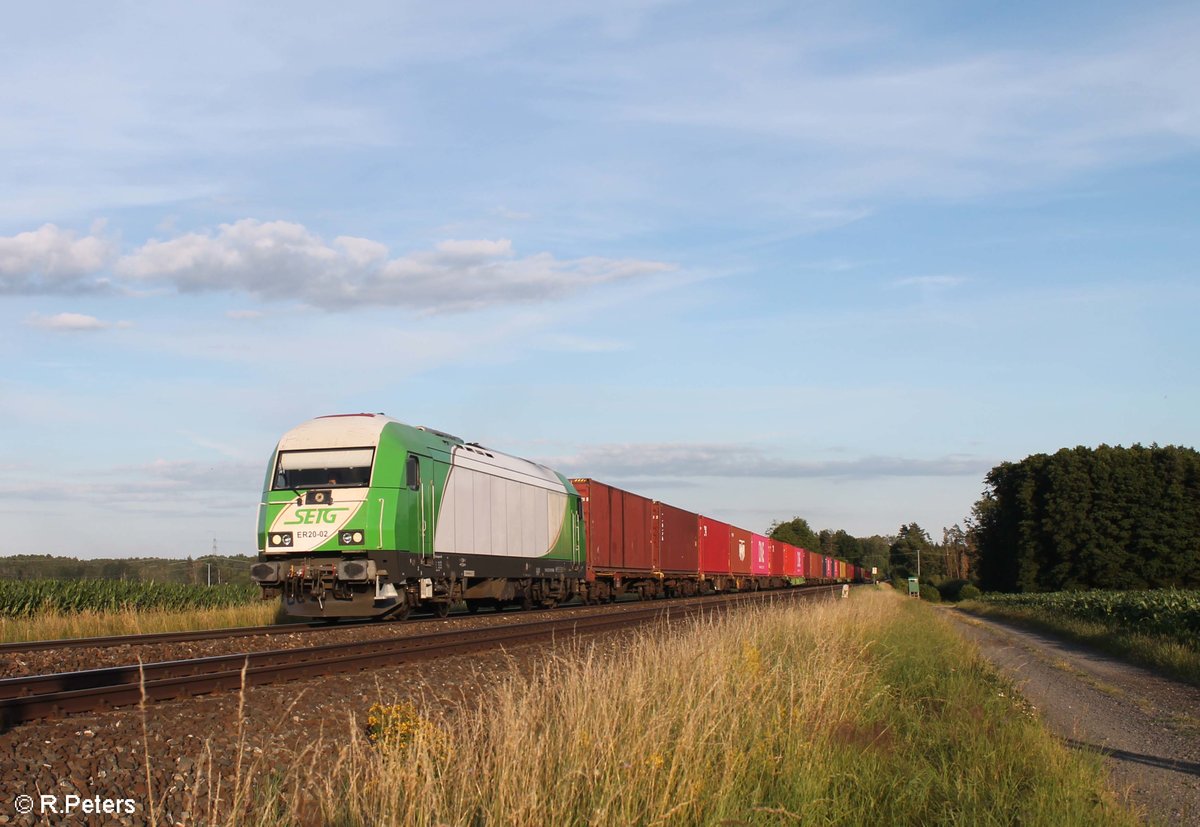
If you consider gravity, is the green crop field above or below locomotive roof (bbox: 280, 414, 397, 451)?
below

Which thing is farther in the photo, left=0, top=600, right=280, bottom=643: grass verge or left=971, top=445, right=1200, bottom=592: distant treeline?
left=971, top=445, right=1200, bottom=592: distant treeline

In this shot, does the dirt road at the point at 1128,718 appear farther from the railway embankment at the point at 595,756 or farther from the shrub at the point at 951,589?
the shrub at the point at 951,589

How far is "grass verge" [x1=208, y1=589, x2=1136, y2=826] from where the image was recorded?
506 centimetres

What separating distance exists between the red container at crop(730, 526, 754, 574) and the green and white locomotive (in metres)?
29.4

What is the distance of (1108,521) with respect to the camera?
242 feet

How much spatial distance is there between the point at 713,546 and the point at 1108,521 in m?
41.8


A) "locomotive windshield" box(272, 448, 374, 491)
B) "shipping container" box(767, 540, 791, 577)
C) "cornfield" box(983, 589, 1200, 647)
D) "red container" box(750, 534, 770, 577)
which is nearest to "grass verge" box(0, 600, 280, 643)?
"locomotive windshield" box(272, 448, 374, 491)

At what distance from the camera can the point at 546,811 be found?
4.95 m

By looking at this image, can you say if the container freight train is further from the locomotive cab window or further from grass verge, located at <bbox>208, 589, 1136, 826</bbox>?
grass verge, located at <bbox>208, 589, 1136, 826</bbox>

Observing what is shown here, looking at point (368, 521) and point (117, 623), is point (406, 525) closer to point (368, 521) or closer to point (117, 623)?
point (368, 521)

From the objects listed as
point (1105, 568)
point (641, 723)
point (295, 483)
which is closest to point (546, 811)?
point (641, 723)

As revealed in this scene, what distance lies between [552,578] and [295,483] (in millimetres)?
10364

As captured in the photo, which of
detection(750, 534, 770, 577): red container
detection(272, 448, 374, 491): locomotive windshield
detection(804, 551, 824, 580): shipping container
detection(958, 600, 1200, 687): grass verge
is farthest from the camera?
detection(804, 551, 824, 580): shipping container

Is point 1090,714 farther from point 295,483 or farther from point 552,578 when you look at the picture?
point 552,578
